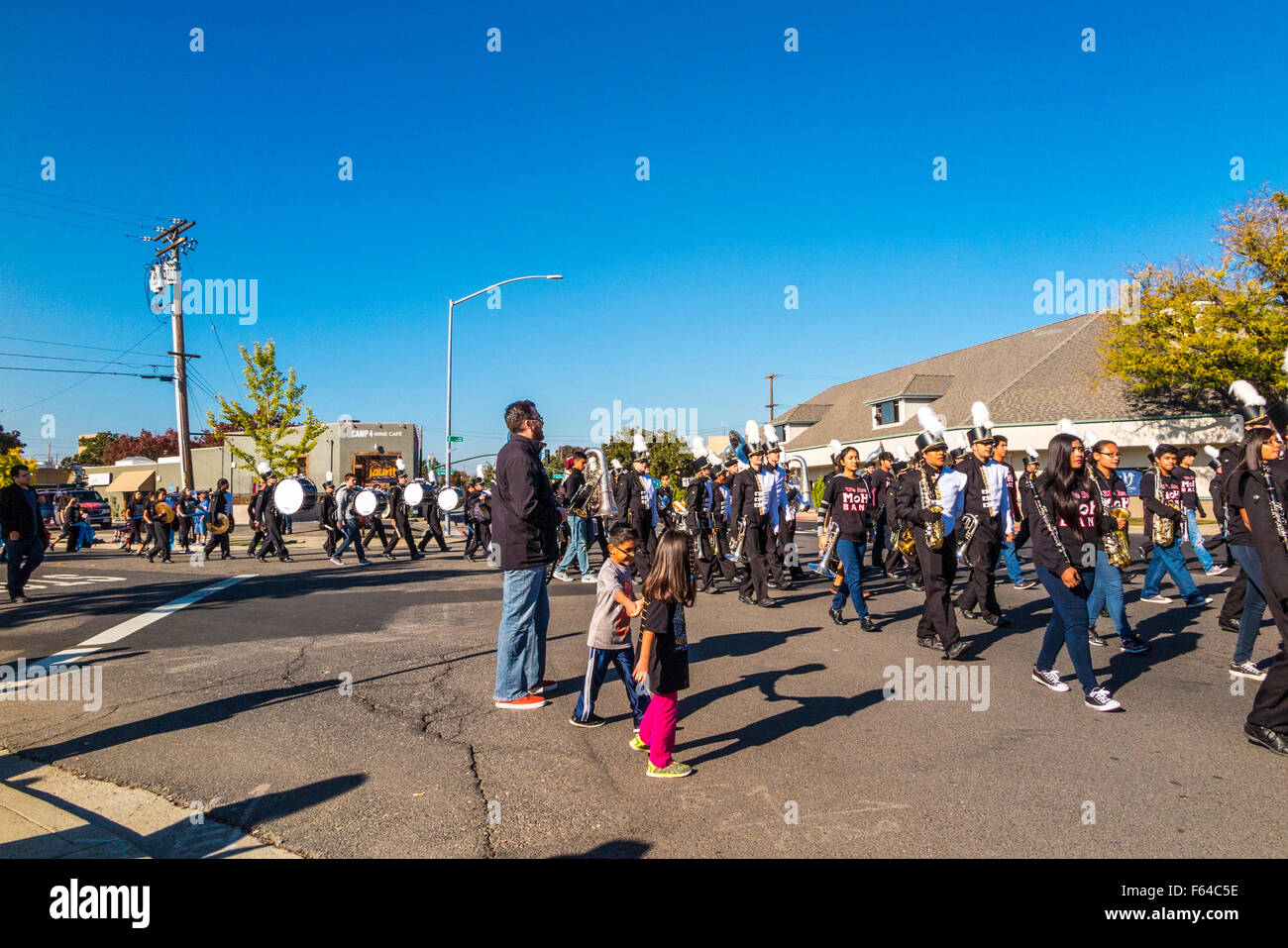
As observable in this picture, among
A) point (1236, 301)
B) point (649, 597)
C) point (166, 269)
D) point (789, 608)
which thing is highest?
point (166, 269)

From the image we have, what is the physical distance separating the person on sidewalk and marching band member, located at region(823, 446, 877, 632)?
13.3ft

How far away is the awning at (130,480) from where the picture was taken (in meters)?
42.6

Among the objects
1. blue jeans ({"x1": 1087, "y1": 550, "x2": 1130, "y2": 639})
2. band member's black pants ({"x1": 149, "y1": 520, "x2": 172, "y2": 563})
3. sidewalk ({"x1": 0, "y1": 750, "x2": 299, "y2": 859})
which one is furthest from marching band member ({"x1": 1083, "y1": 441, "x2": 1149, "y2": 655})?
band member's black pants ({"x1": 149, "y1": 520, "x2": 172, "y2": 563})

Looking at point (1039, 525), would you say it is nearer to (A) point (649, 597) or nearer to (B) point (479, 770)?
(A) point (649, 597)

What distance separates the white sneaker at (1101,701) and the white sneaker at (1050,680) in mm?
391

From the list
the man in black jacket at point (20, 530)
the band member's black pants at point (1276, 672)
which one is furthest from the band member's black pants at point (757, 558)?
the man in black jacket at point (20, 530)

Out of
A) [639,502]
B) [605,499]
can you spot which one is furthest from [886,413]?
[605,499]

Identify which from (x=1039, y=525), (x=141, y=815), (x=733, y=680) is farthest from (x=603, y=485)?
(x=141, y=815)

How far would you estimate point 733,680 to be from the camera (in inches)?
250

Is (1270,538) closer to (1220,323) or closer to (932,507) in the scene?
(932,507)

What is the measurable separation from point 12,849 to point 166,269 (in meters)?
29.2

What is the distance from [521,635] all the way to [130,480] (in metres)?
47.4

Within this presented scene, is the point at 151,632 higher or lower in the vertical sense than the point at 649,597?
lower

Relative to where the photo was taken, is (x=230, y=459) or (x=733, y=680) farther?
(x=230, y=459)
